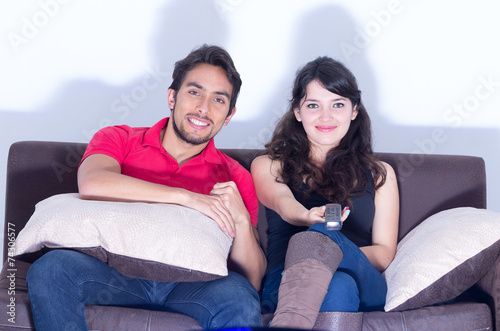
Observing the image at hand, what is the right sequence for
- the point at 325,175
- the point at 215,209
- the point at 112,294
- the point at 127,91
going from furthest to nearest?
the point at 127,91 → the point at 325,175 → the point at 215,209 → the point at 112,294

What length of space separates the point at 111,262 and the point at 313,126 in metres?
0.91

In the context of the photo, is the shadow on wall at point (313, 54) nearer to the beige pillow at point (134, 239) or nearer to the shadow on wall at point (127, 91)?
the shadow on wall at point (127, 91)

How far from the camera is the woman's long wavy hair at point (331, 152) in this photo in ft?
6.40

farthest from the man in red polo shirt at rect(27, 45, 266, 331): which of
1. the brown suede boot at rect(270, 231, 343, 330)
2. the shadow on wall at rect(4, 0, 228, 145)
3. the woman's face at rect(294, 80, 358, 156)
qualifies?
the shadow on wall at rect(4, 0, 228, 145)

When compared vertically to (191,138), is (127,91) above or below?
above

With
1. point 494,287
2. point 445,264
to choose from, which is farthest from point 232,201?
point 494,287

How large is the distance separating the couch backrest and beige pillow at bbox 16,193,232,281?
497 mm

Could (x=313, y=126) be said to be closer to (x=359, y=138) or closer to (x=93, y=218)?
(x=359, y=138)

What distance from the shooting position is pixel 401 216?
2.10m

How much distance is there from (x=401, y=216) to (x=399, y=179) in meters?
0.15

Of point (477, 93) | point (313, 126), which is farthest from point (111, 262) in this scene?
point (477, 93)

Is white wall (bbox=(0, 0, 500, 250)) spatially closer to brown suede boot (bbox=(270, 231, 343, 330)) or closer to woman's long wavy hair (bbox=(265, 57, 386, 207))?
woman's long wavy hair (bbox=(265, 57, 386, 207))

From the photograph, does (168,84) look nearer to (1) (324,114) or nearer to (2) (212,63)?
(2) (212,63)

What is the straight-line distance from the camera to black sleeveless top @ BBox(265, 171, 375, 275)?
189cm
